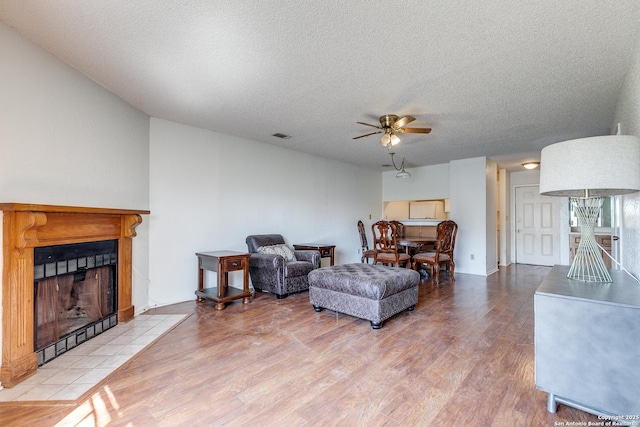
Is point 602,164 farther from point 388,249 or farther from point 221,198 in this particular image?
point 221,198

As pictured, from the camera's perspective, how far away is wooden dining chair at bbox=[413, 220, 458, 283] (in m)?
5.03

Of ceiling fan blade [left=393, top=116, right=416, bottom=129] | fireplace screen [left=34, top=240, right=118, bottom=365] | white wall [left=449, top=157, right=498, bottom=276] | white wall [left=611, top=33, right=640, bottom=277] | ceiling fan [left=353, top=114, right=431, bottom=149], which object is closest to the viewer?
white wall [left=611, top=33, right=640, bottom=277]

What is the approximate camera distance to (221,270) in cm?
351

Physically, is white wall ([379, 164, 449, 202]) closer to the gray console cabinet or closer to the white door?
the white door

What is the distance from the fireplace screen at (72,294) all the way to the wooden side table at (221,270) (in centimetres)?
98

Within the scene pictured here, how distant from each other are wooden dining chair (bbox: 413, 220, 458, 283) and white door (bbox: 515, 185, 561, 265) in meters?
3.17

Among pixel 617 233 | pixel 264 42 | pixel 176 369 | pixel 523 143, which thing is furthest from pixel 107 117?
pixel 523 143

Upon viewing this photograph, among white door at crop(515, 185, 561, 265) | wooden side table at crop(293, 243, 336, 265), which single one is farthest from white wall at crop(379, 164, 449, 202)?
wooden side table at crop(293, 243, 336, 265)

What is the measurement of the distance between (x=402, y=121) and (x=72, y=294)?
146 inches

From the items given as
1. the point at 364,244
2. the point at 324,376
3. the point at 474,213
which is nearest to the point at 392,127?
the point at 324,376

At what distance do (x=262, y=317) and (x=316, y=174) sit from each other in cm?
331

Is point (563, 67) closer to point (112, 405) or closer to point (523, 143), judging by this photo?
point (523, 143)

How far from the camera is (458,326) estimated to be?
296 centimetres

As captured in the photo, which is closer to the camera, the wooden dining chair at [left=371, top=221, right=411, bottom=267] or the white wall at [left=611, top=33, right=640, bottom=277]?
the white wall at [left=611, top=33, right=640, bottom=277]
